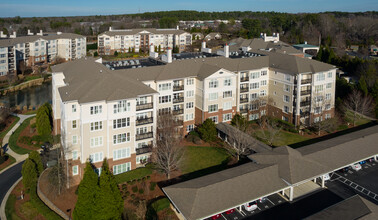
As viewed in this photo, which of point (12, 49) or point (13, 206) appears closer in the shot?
point (13, 206)

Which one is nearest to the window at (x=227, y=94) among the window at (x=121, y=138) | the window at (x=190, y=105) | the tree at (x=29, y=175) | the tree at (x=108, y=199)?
the window at (x=190, y=105)

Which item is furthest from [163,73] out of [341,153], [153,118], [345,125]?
[345,125]

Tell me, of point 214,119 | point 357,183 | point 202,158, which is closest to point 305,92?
point 214,119

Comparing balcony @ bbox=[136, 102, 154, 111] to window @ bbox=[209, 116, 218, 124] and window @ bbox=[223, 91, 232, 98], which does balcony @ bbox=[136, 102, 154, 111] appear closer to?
window @ bbox=[209, 116, 218, 124]

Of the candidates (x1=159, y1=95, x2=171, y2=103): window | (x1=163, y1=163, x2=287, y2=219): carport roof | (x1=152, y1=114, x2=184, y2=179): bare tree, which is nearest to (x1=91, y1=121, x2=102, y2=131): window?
(x1=152, y1=114, x2=184, y2=179): bare tree

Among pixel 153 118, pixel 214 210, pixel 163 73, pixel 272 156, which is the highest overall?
pixel 163 73

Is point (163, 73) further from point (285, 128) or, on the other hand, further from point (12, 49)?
point (12, 49)

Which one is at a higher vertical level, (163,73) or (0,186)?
(163,73)

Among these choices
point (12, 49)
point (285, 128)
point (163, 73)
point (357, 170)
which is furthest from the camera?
point (12, 49)
